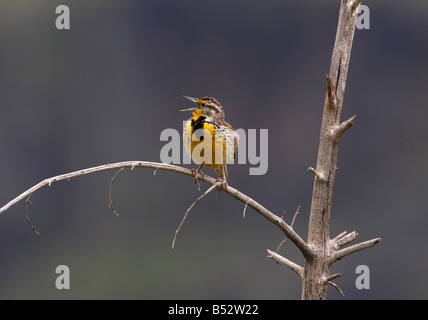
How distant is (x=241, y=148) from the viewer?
3521 mm

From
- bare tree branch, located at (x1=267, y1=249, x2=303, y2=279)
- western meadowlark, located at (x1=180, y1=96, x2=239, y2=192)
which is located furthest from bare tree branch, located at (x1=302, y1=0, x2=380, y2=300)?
western meadowlark, located at (x1=180, y1=96, x2=239, y2=192)

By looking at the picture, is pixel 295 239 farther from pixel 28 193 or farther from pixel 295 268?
pixel 28 193

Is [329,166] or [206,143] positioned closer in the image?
[329,166]

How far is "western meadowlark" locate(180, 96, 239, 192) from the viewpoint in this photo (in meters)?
3.24

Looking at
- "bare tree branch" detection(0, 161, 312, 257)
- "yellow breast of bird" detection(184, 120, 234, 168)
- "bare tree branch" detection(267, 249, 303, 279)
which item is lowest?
"bare tree branch" detection(267, 249, 303, 279)

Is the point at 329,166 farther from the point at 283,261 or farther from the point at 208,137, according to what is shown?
the point at 208,137

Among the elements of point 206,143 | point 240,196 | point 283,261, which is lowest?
point 283,261

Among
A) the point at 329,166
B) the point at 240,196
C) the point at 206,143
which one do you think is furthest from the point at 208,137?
the point at 329,166

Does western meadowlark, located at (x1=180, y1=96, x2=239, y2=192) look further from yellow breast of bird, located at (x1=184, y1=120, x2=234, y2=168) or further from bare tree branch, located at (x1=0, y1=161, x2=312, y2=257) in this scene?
bare tree branch, located at (x1=0, y1=161, x2=312, y2=257)

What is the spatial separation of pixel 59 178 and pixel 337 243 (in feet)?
4.01

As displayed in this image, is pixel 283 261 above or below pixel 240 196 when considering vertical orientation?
below

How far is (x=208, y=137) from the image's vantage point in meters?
3.23

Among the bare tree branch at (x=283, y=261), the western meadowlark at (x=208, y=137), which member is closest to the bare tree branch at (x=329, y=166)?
the bare tree branch at (x=283, y=261)

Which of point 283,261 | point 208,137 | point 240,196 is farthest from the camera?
point 208,137
